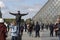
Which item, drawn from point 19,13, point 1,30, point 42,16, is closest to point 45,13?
point 42,16

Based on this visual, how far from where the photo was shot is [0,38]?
14016mm

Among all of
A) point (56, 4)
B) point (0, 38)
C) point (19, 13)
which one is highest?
point (56, 4)

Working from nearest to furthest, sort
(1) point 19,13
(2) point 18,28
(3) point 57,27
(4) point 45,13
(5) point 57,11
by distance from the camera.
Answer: (3) point 57,27 < (2) point 18,28 < (1) point 19,13 < (5) point 57,11 < (4) point 45,13

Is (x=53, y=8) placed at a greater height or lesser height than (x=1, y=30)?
greater

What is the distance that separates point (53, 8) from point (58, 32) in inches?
2782

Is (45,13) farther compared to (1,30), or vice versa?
(45,13)

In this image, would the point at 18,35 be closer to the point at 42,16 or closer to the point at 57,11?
the point at 57,11

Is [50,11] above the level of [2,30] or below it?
above

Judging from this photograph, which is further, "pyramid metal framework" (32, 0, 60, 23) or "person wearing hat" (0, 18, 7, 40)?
"pyramid metal framework" (32, 0, 60, 23)

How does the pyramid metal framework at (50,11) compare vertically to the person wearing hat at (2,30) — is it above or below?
above

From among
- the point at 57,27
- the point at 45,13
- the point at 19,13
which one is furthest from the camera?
the point at 45,13

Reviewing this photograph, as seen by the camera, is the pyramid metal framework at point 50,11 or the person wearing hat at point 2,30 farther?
the pyramid metal framework at point 50,11

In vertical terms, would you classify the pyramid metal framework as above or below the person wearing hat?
above

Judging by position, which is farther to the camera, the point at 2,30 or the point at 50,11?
the point at 50,11
